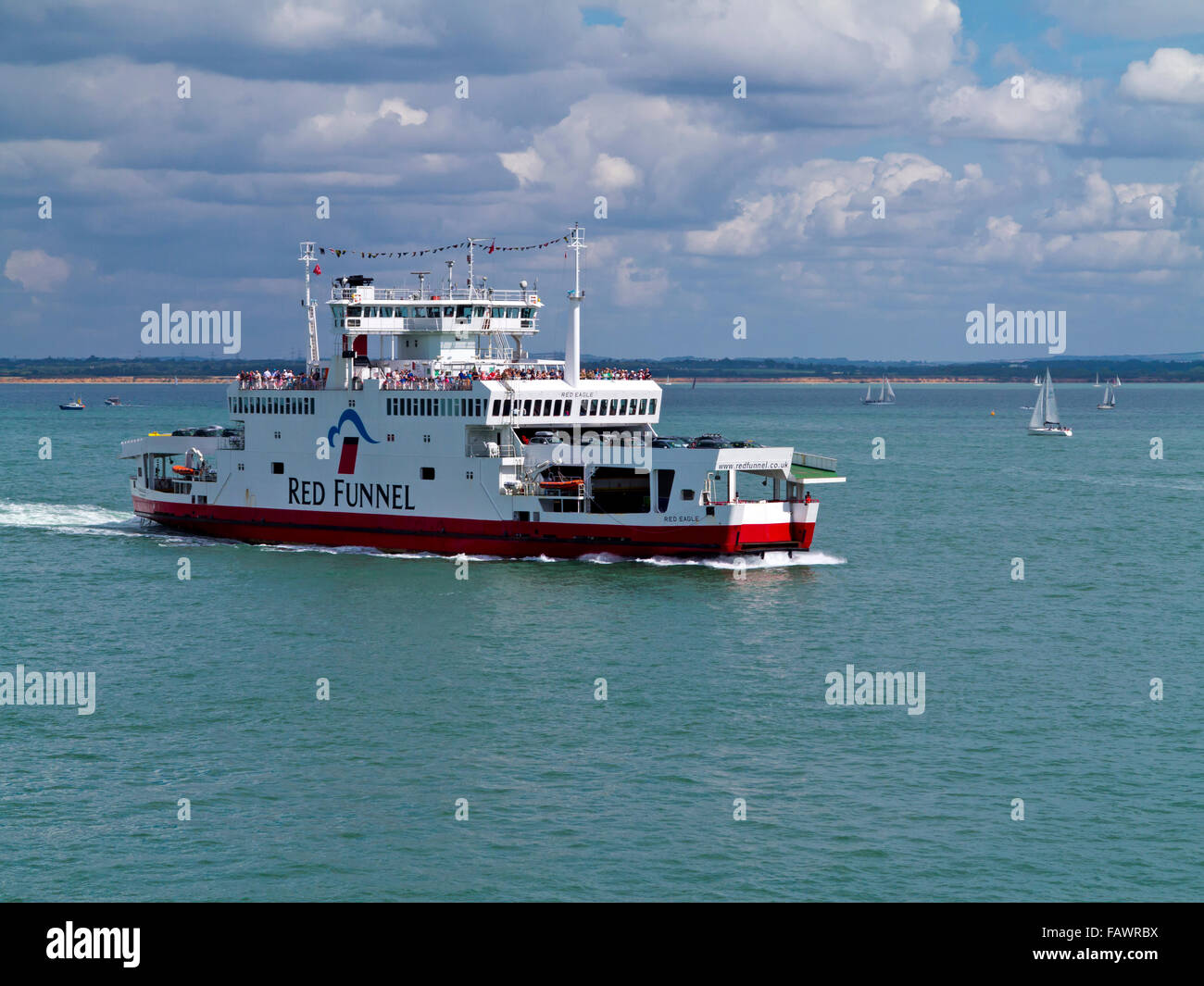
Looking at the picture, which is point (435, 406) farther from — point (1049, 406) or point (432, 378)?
point (1049, 406)

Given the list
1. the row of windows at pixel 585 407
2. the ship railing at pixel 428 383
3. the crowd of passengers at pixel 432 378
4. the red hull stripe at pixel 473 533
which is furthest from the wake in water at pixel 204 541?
the crowd of passengers at pixel 432 378

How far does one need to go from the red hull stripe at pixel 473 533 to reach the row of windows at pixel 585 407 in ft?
15.5

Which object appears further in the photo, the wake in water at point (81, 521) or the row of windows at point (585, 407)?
the wake in water at point (81, 521)

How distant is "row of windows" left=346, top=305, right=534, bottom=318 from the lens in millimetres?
62188

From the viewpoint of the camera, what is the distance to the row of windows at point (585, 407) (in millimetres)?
56000

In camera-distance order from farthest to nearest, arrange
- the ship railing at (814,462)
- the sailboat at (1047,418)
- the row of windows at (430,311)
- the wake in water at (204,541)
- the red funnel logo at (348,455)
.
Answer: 1. the sailboat at (1047,418)
2. the row of windows at (430,311)
3. the red funnel logo at (348,455)
4. the ship railing at (814,462)
5. the wake in water at (204,541)

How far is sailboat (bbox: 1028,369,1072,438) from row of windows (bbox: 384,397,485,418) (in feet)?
387

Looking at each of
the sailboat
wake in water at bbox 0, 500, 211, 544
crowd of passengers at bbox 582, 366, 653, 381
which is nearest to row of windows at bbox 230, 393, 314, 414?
wake in water at bbox 0, 500, 211, 544

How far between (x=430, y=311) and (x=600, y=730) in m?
34.2

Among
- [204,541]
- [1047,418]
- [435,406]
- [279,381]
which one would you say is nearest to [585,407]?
[435,406]

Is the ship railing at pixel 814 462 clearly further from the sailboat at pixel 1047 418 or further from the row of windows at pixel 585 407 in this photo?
the sailboat at pixel 1047 418

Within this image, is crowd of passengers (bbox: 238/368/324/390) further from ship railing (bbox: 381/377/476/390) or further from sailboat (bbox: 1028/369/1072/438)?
sailboat (bbox: 1028/369/1072/438)

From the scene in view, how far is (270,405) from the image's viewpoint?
62281mm
